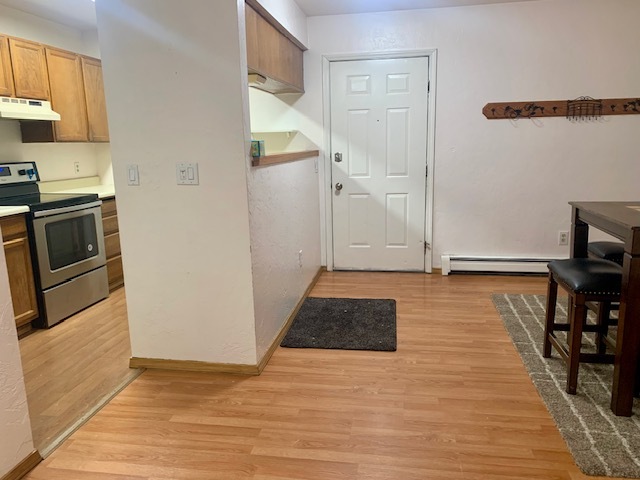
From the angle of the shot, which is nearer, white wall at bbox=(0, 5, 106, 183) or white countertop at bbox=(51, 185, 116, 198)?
white wall at bbox=(0, 5, 106, 183)

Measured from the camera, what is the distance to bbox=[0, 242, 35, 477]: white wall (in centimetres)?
178

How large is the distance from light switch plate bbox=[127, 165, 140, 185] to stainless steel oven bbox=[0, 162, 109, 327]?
1.15 meters

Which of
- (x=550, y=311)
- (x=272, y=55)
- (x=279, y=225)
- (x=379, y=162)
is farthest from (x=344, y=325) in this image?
(x=272, y=55)

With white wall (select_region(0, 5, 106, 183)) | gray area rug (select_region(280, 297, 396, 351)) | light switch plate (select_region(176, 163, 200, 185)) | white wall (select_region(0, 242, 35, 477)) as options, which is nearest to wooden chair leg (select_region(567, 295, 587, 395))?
gray area rug (select_region(280, 297, 396, 351))

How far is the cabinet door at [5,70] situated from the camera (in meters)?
3.45

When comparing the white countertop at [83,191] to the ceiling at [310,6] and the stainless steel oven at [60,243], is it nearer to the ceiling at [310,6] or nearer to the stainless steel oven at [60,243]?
the stainless steel oven at [60,243]

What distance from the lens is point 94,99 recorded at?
4426mm

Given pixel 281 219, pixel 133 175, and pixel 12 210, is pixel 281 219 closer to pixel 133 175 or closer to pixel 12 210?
pixel 133 175

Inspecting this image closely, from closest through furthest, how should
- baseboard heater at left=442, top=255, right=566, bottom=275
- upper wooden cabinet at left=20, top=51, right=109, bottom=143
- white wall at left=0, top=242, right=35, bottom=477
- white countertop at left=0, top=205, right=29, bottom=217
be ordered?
1. white wall at left=0, top=242, right=35, bottom=477
2. white countertop at left=0, top=205, right=29, bottom=217
3. upper wooden cabinet at left=20, top=51, right=109, bottom=143
4. baseboard heater at left=442, top=255, right=566, bottom=275

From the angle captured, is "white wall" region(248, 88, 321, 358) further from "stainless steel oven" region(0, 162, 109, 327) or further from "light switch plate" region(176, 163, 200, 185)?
"stainless steel oven" region(0, 162, 109, 327)

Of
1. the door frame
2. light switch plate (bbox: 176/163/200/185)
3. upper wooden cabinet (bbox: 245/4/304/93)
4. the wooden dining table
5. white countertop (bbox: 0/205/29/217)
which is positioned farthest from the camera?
the door frame

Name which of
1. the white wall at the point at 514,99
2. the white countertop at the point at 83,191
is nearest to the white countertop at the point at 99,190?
the white countertop at the point at 83,191

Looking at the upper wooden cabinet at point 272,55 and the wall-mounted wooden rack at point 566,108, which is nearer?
the upper wooden cabinet at point 272,55

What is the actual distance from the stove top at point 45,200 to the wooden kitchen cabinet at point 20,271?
0.17 metres
